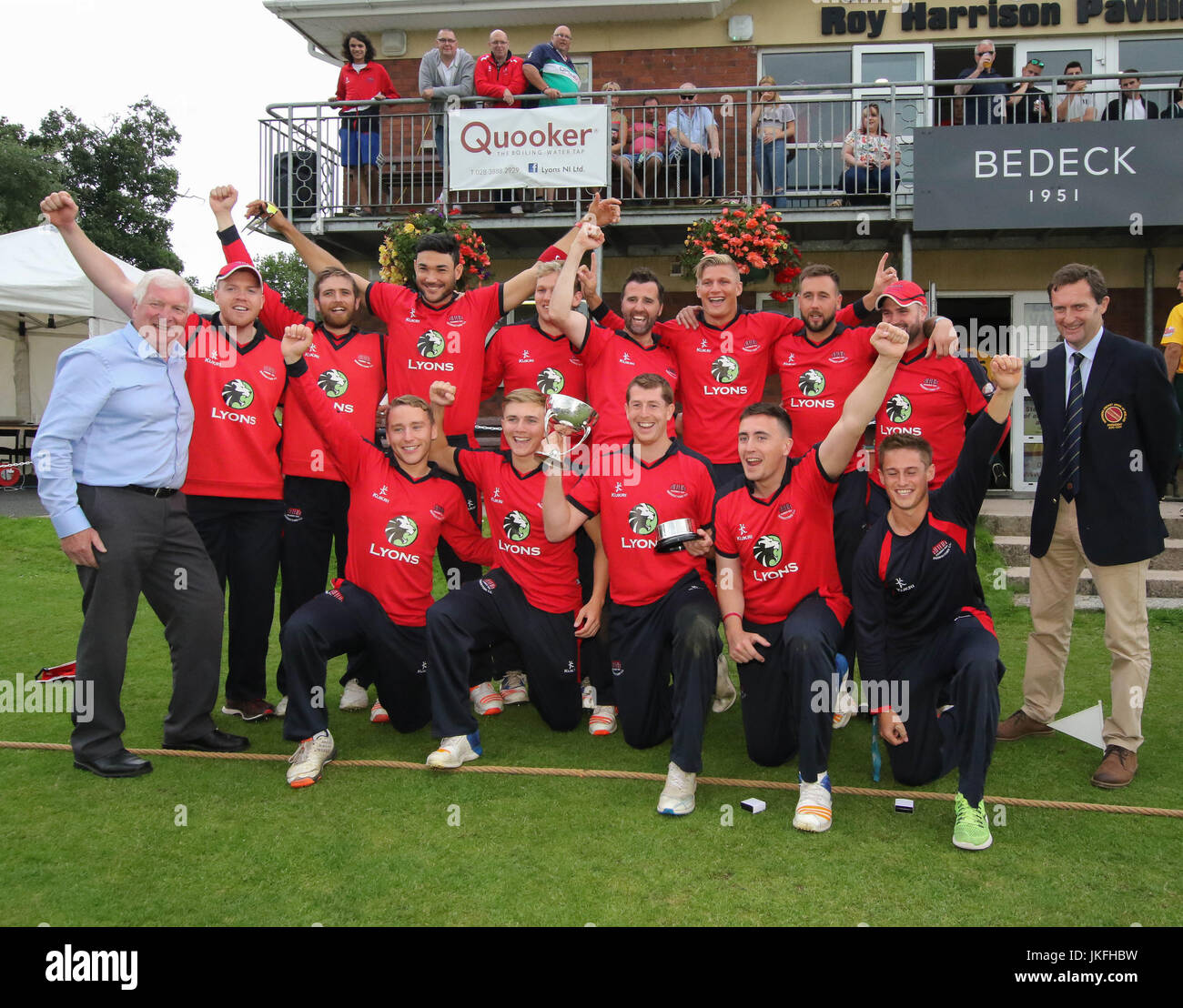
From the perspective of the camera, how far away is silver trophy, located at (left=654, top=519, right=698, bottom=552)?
477cm

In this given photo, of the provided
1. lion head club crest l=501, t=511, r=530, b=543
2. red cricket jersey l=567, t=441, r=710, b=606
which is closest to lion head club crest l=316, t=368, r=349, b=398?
lion head club crest l=501, t=511, r=530, b=543

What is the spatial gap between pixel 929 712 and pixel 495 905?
2137 mm

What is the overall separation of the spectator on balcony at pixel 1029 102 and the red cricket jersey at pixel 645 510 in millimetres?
8487

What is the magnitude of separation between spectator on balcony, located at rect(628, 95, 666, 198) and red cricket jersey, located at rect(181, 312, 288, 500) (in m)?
7.36

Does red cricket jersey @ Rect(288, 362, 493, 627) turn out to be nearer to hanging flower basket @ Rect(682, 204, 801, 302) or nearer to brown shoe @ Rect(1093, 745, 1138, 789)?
brown shoe @ Rect(1093, 745, 1138, 789)

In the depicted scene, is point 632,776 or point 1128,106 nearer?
point 632,776

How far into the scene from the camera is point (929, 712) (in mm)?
4480

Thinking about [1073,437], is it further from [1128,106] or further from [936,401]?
[1128,106]

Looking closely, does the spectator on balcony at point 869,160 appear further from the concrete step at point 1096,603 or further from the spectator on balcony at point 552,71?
the concrete step at point 1096,603

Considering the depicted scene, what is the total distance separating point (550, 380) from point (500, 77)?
287 inches

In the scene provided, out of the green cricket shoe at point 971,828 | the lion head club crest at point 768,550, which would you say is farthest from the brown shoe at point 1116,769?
the lion head club crest at point 768,550

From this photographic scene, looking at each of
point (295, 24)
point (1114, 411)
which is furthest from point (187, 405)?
point (295, 24)

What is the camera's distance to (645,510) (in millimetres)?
5012

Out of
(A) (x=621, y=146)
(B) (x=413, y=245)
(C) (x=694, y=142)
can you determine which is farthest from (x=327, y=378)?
(C) (x=694, y=142)
